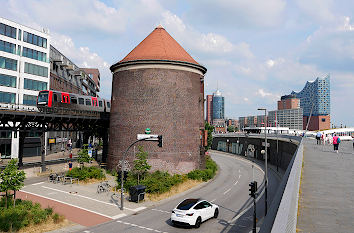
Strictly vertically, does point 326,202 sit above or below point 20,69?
below

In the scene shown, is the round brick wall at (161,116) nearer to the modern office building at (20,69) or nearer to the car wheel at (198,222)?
the car wheel at (198,222)

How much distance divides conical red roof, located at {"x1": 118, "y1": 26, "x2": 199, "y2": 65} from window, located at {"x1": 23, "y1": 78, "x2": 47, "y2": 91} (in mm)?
27135

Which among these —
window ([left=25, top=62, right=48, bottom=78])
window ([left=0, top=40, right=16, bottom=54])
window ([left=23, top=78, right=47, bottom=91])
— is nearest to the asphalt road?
window ([left=23, top=78, right=47, bottom=91])

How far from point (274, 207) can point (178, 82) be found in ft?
95.9

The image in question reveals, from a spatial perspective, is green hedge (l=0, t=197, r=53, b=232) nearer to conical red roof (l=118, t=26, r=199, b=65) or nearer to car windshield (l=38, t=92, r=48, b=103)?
car windshield (l=38, t=92, r=48, b=103)

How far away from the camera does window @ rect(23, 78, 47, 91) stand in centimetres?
5238

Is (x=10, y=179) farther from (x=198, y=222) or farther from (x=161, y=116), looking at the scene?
(x=161, y=116)

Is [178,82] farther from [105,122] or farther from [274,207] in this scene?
[274,207]

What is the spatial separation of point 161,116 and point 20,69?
34.2 metres

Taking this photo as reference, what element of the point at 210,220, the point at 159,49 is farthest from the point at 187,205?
the point at 159,49

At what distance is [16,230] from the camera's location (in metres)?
15.7

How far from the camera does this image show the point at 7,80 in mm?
49156

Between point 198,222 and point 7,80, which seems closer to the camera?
point 198,222

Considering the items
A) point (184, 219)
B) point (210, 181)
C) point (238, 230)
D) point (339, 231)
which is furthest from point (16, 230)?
point (210, 181)
